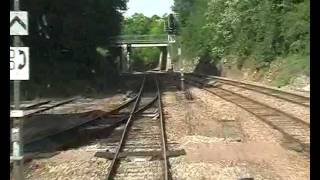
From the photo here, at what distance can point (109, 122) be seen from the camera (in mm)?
18656

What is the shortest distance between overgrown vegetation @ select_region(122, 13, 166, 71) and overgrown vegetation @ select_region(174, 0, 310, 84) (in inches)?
2769

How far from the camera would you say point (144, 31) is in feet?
550

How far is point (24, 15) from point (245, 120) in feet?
36.2

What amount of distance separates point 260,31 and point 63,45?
15.6 metres

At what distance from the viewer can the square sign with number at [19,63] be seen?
8.04m

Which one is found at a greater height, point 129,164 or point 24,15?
point 24,15

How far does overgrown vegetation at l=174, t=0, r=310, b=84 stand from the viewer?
3709cm

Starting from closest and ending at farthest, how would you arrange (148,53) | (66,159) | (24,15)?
(24,15), (66,159), (148,53)

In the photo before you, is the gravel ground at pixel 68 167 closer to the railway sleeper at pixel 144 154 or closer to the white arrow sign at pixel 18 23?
the railway sleeper at pixel 144 154

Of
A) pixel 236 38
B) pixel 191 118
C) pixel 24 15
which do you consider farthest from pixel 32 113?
pixel 236 38

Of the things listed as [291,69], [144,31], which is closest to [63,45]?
[291,69]

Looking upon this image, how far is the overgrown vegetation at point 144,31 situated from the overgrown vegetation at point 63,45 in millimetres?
96766
